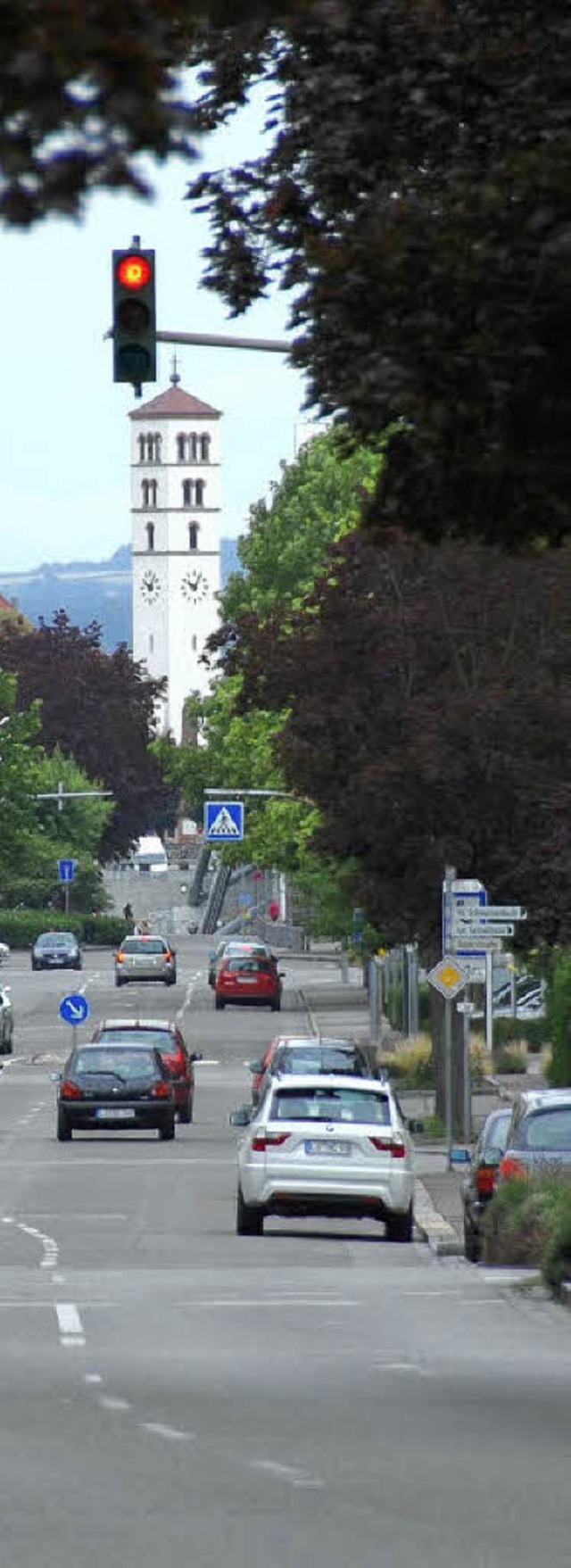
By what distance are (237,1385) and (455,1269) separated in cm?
1004

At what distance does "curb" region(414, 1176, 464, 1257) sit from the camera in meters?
27.2

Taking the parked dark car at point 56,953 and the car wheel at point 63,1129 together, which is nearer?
the car wheel at point 63,1129

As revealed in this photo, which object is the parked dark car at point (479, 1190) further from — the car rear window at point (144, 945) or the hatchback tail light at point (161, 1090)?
the car rear window at point (144, 945)

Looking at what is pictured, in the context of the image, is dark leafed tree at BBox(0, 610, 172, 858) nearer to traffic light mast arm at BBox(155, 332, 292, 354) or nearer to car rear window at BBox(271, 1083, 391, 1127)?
car rear window at BBox(271, 1083, 391, 1127)

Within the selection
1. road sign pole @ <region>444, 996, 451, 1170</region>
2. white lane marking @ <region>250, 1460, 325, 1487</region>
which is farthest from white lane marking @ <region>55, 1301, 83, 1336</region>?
road sign pole @ <region>444, 996, 451, 1170</region>

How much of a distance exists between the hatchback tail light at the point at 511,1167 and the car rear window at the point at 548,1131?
0.70ft

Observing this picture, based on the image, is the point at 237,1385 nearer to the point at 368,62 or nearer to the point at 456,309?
the point at 456,309

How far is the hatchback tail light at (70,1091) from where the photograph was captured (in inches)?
1684

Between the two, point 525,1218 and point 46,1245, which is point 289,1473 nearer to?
point 525,1218

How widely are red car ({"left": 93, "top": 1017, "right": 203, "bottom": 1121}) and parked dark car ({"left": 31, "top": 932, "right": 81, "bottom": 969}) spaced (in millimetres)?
55320

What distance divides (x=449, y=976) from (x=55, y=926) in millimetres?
89340

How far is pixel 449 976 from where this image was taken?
36.8 m

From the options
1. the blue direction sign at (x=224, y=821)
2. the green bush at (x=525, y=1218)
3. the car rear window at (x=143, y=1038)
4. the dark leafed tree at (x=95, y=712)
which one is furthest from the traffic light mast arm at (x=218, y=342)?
the dark leafed tree at (x=95, y=712)

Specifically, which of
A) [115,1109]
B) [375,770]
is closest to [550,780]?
[375,770]
